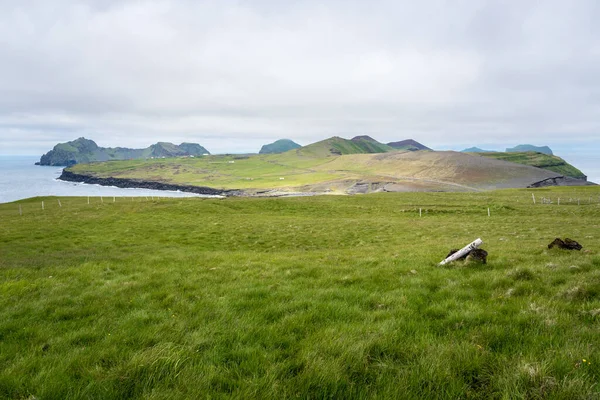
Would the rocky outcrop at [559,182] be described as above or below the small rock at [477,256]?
below

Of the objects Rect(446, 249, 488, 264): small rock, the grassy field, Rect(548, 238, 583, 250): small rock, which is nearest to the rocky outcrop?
Rect(548, 238, 583, 250): small rock

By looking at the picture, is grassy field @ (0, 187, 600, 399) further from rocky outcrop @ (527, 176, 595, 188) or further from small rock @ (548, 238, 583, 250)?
rocky outcrop @ (527, 176, 595, 188)

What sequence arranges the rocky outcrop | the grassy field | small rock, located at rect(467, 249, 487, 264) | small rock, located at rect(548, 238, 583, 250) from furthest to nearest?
the rocky outcrop
small rock, located at rect(548, 238, 583, 250)
small rock, located at rect(467, 249, 487, 264)
the grassy field

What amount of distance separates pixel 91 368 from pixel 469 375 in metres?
6.45

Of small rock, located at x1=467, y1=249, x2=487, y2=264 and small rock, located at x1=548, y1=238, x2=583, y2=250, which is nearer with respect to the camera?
small rock, located at x1=467, y1=249, x2=487, y2=264

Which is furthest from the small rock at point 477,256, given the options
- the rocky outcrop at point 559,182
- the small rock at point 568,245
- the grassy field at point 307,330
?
the rocky outcrop at point 559,182

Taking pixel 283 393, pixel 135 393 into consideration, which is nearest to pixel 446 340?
pixel 283 393

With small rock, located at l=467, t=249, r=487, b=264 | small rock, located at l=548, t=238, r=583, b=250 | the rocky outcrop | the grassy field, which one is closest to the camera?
the grassy field

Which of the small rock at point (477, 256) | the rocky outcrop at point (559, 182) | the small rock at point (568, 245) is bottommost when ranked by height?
the rocky outcrop at point (559, 182)

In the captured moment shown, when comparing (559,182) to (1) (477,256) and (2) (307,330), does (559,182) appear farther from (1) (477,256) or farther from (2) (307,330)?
(2) (307,330)

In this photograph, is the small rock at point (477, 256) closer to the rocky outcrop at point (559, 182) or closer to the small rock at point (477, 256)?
the small rock at point (477, 256)

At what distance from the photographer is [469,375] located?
4.93 metres

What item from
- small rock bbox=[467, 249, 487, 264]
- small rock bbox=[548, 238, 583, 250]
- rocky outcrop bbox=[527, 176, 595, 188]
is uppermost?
small rock bbox=[467, 249, 487, 264]

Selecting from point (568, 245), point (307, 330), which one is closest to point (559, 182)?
point (568, 245)
